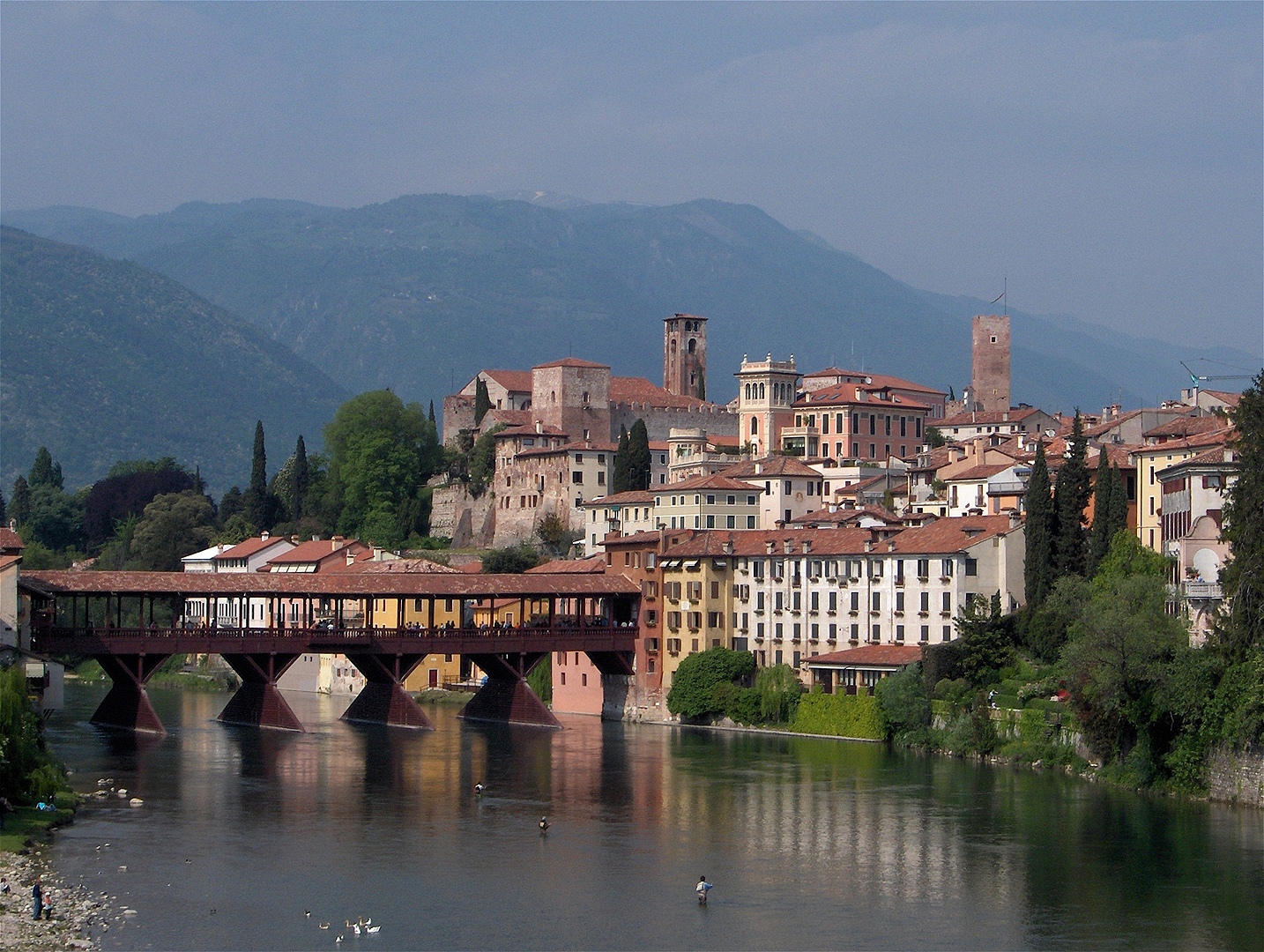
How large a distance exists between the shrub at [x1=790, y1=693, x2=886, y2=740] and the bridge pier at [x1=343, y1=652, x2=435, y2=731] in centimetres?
1502

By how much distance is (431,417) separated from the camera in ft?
469

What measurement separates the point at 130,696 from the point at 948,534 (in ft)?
106

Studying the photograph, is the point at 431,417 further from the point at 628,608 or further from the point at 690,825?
the point at 690,825

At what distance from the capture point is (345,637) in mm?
78188

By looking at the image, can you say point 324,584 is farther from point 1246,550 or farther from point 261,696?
point 1246,550

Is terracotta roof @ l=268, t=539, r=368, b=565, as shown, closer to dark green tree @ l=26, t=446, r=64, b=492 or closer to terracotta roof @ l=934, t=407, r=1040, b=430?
terracotta roof @ l=934, t=407, r=1040, b=430

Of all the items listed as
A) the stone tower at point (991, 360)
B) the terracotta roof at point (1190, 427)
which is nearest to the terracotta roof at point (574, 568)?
the terracotta roof at point (1190, 427)

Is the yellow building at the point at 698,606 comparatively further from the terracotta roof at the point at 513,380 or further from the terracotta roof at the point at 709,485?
the terracotta roof at the point at 513,380

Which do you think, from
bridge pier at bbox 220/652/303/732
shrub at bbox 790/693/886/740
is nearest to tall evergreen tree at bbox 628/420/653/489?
bridge pier at bbox 220/652/303/732

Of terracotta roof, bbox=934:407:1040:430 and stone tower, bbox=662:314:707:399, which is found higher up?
stone tower, bbox=662:314:707:399

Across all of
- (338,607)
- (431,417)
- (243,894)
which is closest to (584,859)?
(243,894)

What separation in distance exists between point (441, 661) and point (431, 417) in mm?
50043

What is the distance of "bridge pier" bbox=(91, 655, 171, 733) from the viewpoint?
73.1 m

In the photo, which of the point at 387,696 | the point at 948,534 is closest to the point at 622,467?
the point at 387,696
